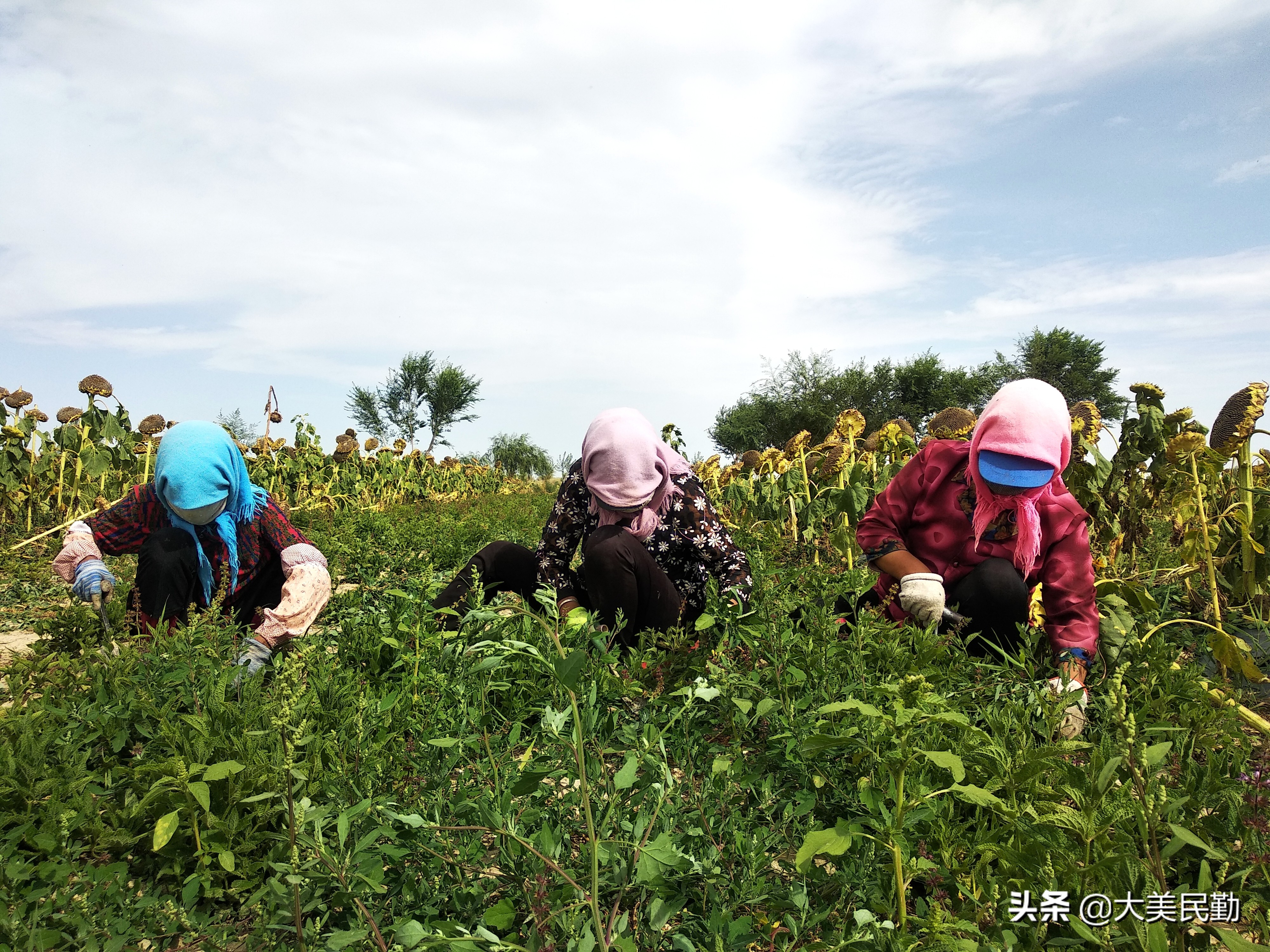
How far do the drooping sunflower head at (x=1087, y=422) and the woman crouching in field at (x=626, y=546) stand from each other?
1.74 metres

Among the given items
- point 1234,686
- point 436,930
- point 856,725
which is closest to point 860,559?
point 1234,686

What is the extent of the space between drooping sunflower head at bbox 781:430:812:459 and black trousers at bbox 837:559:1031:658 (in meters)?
2.70

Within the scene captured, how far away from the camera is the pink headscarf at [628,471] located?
3023 millimetres

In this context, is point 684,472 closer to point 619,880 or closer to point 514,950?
point 619,880

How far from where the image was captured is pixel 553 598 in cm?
135

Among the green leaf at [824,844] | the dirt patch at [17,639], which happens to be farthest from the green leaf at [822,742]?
the dirt patch at [17,639]

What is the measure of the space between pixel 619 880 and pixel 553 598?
472 millimetres

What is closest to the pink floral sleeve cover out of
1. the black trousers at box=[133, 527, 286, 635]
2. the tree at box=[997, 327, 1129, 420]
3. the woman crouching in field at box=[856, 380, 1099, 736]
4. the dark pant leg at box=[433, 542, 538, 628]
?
the woman crouching in field at box=[856, 380, 1099, 736]

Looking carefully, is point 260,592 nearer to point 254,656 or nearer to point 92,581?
point 92,581

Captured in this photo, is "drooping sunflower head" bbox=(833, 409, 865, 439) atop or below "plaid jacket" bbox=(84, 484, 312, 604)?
atop

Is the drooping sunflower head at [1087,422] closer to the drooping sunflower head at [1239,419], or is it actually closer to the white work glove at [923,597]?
the drooping sunflower head at [1239,419]

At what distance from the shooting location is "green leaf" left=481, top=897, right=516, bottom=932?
116cm

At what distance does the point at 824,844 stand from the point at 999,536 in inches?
78.6

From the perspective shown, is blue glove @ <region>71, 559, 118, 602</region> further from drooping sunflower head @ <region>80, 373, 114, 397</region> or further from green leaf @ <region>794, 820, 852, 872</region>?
drooping sunflower head @ <region>80, 373, 114, 397</region>
